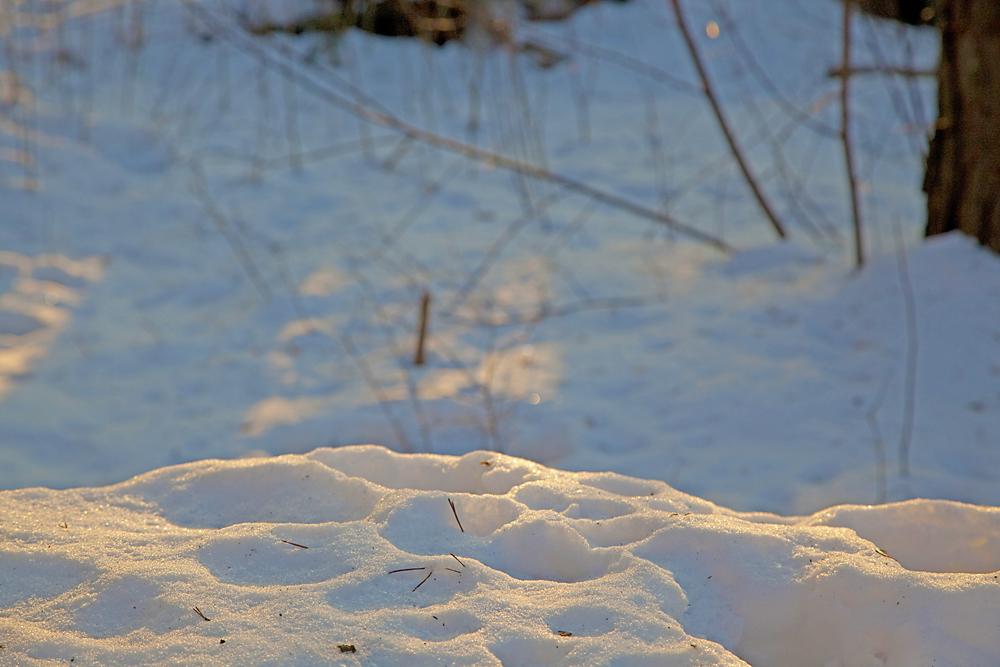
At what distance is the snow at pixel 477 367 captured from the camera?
1.15 metres

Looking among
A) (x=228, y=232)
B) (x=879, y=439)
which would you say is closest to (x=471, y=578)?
(x=879, y=439)

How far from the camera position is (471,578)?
119 centimetres

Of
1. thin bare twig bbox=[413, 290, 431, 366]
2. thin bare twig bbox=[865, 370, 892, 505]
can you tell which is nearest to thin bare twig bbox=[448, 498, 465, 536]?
thin bare twig bbox=[865, 370, 892, 505]

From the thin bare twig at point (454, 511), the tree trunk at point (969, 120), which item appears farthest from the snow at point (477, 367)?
the tree trunk at point (969, 120)

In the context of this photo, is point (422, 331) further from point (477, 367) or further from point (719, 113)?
point (719, 113)

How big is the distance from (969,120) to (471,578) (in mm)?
3108

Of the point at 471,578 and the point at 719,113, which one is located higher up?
the point at 719,113

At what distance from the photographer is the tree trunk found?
3128mm

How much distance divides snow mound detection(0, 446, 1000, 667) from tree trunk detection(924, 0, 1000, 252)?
90.0 inches

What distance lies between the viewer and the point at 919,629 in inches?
44.7

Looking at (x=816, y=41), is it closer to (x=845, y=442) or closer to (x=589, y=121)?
(x=589, y=121)

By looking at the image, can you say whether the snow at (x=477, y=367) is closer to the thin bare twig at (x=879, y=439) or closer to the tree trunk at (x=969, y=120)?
the thin bare twig at (x=879, y=439)

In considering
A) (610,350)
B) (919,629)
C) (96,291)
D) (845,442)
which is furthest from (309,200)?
(919,629)

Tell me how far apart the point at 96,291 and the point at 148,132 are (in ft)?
6.25
